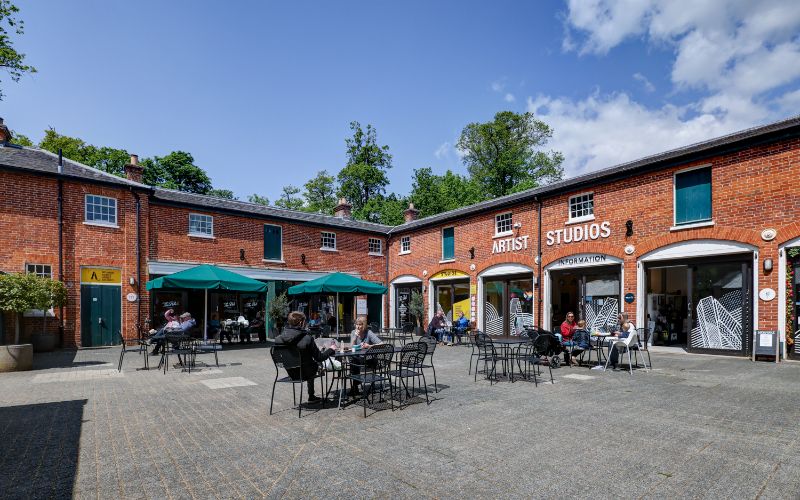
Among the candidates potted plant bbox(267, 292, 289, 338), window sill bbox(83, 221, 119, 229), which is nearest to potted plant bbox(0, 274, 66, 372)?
window sill bbox(83, 221, 119, 229)

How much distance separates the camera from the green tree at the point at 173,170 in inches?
1508

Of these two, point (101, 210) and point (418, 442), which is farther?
point (101, 210)

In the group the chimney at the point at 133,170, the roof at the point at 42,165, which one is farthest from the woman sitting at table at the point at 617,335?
the chimney at the point at 133,170

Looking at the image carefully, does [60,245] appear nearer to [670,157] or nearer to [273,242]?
[273,242]

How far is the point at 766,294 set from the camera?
1084cm

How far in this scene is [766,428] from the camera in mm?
5137

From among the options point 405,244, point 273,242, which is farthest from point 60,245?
point 405,244

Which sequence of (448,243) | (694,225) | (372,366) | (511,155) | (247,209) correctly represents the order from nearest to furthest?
1. (372,366)
2. (694,225)
3. (247,209)
4. (448,243)
5. (511,155)

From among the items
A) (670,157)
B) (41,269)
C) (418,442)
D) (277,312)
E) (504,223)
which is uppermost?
(670,157)

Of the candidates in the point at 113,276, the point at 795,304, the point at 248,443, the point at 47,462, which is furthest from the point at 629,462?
the point at 113,276

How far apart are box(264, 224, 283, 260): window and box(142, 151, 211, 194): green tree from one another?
2223cm

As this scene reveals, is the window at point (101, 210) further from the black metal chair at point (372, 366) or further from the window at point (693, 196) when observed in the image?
the window at point (693, 196)

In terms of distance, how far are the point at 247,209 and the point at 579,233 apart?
13.7 metres

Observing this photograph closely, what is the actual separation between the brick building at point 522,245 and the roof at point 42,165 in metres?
0.06
